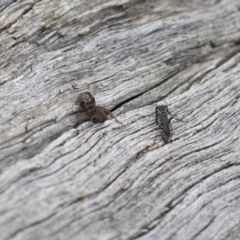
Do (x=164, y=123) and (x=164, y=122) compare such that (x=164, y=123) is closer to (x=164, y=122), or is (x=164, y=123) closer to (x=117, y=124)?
(x=164, y=122)

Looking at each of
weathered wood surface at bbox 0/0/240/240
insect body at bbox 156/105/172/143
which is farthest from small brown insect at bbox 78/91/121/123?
insect body at bbox 156/105/172/143

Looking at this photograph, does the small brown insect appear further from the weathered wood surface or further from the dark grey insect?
the dark grey insect

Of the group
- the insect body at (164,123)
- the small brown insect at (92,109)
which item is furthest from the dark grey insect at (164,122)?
the small brown insect at (92,109)

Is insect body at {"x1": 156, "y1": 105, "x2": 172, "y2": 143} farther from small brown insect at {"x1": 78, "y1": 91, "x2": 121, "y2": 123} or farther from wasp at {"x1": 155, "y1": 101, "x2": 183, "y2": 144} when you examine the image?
small brown insect at {"x1": 78, "y1": 91, "x2": 121, "y2": 123}

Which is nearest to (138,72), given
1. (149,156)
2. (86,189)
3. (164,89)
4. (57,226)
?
(164,89)

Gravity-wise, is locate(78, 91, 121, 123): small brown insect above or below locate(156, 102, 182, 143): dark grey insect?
above

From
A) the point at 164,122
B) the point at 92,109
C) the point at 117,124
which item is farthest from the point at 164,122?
the point at 92,109

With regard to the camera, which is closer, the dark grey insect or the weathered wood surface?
the weathered wood surface

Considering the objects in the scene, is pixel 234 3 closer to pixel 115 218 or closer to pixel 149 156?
pixel 149 156
